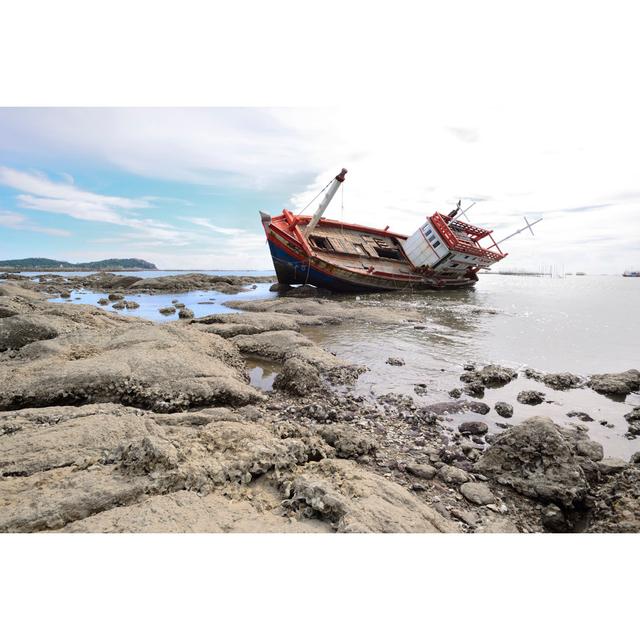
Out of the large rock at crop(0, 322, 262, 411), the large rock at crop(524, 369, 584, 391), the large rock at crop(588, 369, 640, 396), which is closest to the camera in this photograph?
the large rock at crop(0, 322, 262, 411)

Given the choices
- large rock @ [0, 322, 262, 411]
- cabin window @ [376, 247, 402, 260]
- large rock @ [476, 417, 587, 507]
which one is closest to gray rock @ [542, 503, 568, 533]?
large rock @ [476, 417, 587, 507]

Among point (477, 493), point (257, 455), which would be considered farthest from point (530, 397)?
point (257, 455)

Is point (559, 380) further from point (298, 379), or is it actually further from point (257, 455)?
point (257, 455)

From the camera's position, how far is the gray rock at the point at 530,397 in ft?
23.7

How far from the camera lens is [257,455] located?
378cm

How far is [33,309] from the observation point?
10.5 meters

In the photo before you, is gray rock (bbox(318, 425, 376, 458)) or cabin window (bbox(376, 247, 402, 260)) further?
cabin window (bbox(376, 247, 402, 260))

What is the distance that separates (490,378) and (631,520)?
4863 millimetres

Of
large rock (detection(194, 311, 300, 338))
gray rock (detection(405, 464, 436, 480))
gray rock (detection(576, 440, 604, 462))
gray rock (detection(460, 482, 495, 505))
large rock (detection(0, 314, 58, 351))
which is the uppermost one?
large rock (detection(0, 314, 58, 351))

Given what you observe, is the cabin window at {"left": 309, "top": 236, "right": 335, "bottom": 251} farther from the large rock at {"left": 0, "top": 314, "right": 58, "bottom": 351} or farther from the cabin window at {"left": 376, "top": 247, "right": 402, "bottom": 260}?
the large rock at {"left": 0, "top": 314, "right": 58, "bottom": 351}

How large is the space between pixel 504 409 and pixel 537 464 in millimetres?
2468

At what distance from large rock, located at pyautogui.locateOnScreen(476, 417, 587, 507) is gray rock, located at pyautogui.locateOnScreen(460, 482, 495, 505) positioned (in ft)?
1.07

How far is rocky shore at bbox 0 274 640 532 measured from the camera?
299cm

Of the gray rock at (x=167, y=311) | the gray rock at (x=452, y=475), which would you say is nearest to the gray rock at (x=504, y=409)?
the gray rock at (x=452, y=475)
